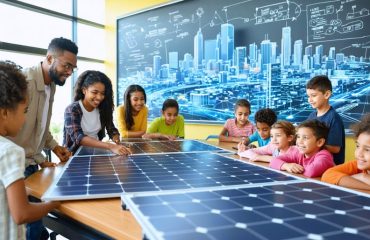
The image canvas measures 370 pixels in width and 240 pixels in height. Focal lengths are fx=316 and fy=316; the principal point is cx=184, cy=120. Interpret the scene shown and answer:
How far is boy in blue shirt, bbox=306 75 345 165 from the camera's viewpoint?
2697 millimetres

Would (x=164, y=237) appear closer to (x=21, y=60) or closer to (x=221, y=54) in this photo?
(x=221, y=54)

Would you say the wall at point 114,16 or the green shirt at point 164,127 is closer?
the green shirt at point 164,127

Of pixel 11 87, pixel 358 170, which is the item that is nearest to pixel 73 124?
pixel 11 87

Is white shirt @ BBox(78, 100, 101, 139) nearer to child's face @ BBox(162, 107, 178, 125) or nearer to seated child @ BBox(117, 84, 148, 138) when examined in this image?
seated child @ BBox(117, 84, 148, 138)

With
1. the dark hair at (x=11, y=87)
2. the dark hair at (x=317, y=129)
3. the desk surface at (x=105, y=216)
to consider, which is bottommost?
the desk surface at (x=105, y=216)

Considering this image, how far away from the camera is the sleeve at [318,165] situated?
6.16ft

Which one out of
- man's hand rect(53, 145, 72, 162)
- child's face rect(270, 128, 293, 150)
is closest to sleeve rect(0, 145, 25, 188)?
man's hand rect(53, 145, 72, 162)

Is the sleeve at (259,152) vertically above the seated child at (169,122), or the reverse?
the seated child at (169,122)

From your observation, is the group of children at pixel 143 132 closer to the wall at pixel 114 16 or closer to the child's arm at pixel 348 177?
the child's arm at pixel 348 177

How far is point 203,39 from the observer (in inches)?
231

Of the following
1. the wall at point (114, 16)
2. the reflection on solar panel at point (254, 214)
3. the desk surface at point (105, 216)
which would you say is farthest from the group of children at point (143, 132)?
Answer: the wall at point (114, 16)

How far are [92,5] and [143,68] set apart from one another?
2270mm

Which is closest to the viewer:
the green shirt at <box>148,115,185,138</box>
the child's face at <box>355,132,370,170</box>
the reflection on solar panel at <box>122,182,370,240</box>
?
the reflection on solar panel at <box>122,182,370,240</box>

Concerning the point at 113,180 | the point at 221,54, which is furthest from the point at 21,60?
the point at 113,180
